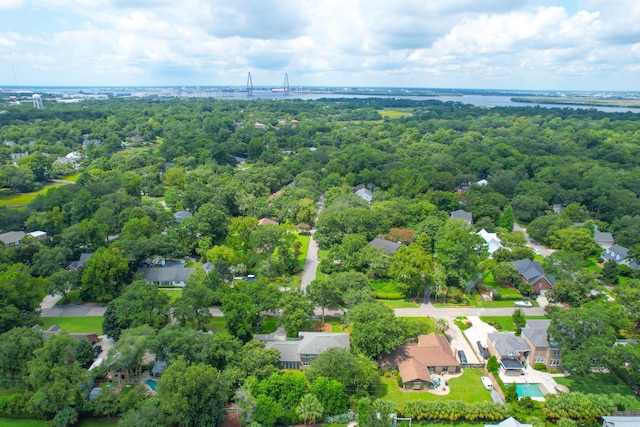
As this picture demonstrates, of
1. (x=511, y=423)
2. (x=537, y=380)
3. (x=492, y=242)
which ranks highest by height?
(x=492, y=242)

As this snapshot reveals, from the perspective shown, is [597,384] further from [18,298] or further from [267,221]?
[18,298]

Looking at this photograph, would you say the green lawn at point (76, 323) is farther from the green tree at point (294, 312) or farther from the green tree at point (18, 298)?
the green tree at point (294, 312)

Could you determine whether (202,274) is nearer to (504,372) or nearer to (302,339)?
(302,339)

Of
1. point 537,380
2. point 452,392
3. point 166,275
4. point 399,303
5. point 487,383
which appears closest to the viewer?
point 452,392

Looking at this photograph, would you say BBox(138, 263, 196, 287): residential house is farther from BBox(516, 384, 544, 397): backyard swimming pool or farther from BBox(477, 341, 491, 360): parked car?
BBox(516, 384, 544, 397): backyard swimming pool

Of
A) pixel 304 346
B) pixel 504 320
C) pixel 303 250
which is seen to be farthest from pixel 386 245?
pixel 304 346

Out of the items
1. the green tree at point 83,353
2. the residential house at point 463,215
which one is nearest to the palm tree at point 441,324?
the green tree at point 83,353

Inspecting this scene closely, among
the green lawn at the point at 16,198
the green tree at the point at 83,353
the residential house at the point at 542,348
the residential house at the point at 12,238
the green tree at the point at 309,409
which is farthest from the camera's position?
the green lawn at the point at 16,198
